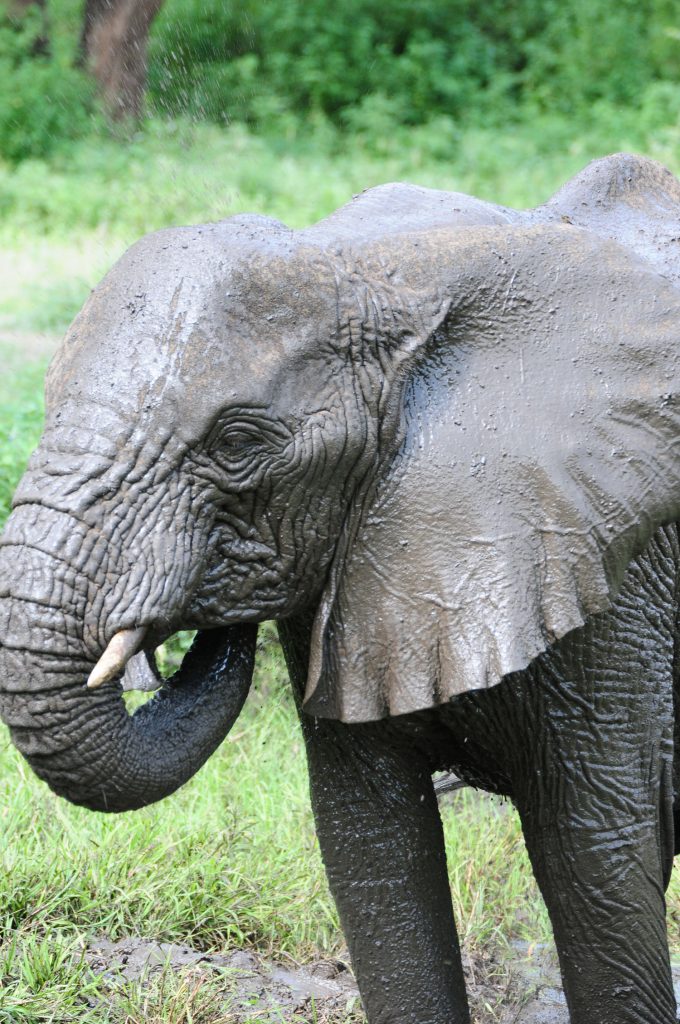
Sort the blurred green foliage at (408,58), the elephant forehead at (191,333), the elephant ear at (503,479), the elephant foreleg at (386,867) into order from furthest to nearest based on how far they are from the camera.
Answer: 1. the blurred green foliage at (408,58)
2. the elephant foreleg at (386,867)
3. the elephant ear at (503,479)
4. the elephant forehead at (191,333)

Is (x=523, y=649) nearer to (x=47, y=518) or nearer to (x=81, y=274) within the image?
(x=47, y=518)

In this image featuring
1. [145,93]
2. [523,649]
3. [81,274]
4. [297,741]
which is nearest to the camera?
[523,649]

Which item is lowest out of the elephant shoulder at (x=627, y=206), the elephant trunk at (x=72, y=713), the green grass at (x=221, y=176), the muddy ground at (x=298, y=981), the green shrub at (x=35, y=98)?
the muddy ground at (x=298, y=981)

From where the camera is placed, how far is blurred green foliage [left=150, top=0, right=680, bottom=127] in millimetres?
14797

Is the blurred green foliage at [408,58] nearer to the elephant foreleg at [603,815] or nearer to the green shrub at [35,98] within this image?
the green shrub at [35,98]

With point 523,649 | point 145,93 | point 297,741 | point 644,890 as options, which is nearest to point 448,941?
point 644,890

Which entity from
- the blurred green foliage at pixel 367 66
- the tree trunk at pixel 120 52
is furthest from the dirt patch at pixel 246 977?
the tree trunk at pixel 120 52

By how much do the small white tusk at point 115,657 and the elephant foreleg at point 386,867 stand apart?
0.64 meters

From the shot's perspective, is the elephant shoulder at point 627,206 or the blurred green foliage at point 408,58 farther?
the blurred green foliage at point 408,58

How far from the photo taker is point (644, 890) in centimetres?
285

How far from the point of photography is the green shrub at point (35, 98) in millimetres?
13117

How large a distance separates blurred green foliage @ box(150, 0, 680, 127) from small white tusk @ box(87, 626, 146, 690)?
39.9 ft

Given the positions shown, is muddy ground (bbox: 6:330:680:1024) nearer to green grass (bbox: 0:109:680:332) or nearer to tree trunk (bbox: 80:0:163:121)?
green grass (bbox: 0:109:680:332)

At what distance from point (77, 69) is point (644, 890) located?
1258cm
